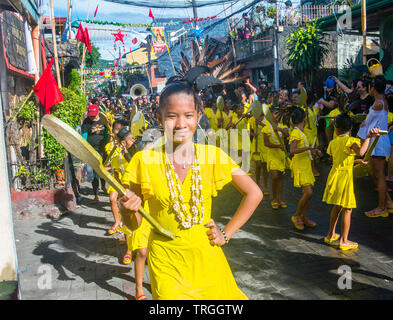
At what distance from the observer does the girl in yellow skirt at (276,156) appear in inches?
256

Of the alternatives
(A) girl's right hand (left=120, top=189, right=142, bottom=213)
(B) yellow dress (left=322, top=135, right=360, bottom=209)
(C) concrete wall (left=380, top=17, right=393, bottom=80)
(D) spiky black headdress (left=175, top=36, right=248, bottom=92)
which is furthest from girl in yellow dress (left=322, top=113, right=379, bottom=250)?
(C) concrete wall (left=380, top=17, right=393, bottom=80)

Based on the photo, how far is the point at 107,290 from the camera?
4.16m

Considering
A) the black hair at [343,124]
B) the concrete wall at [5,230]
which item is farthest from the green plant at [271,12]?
the concrete wall at [5,230]

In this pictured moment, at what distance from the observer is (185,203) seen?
2180 mm

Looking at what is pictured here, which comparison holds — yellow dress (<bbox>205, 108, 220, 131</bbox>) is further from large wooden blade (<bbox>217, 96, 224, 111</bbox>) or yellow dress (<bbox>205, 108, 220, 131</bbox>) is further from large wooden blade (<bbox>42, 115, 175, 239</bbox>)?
large wooden blade (<bbox>42, 115, 175, 239</bbox>)

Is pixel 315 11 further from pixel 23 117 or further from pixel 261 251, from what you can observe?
pixel 261 251

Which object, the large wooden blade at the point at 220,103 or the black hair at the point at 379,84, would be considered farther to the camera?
the large wooden blade at the point at 220,103

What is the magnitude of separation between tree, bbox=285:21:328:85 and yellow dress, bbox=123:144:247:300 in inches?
483

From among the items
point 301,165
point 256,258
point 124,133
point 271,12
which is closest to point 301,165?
point 301,165

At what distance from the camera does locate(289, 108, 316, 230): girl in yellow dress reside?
5.50m

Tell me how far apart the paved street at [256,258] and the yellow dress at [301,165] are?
0.68 metres

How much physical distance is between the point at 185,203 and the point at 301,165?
12.4ft

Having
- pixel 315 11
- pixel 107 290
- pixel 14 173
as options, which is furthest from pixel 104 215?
pixel 315 11

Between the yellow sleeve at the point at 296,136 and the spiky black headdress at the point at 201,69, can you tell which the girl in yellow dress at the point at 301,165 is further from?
the spiky black headdress at the point at 201,69
